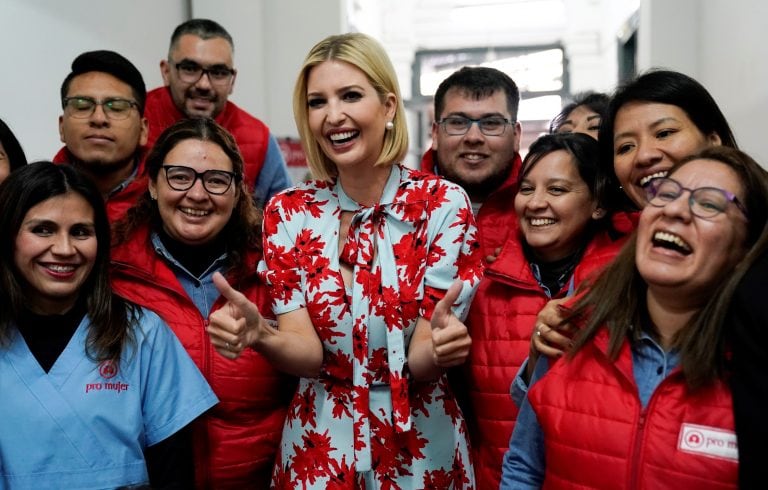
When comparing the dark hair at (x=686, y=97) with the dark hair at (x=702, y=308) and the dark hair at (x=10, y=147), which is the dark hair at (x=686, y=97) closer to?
the dark hair at (x=702, y=308)

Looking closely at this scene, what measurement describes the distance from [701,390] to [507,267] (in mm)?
749

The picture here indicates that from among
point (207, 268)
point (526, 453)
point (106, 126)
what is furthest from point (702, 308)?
point (106, 126)

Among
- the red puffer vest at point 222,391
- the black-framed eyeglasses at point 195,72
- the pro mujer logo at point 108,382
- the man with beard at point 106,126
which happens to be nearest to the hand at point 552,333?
the red puffer vest at point 222,391

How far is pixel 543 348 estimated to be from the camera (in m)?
1.64

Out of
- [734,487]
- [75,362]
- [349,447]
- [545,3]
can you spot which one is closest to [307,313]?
[349,447]

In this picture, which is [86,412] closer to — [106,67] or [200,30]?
[106,67]

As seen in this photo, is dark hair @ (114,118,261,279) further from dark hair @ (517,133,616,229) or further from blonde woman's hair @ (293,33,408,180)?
dark hair @ (517,133,616,229)

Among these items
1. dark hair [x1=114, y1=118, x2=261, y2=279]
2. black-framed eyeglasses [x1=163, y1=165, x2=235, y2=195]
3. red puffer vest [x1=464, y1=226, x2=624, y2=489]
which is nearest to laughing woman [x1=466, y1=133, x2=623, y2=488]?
red puffer vest [x1=464, y1=226, x2=624, y2=489]

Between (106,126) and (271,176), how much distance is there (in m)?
0.73

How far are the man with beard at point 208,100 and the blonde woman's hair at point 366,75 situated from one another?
108 centimetres

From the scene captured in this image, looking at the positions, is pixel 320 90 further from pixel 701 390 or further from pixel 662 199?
pixel 701 390

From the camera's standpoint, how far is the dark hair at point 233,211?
216 centimetres

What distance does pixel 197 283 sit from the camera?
2100 mm

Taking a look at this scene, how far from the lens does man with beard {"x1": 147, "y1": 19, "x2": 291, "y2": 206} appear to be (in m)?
3.05
